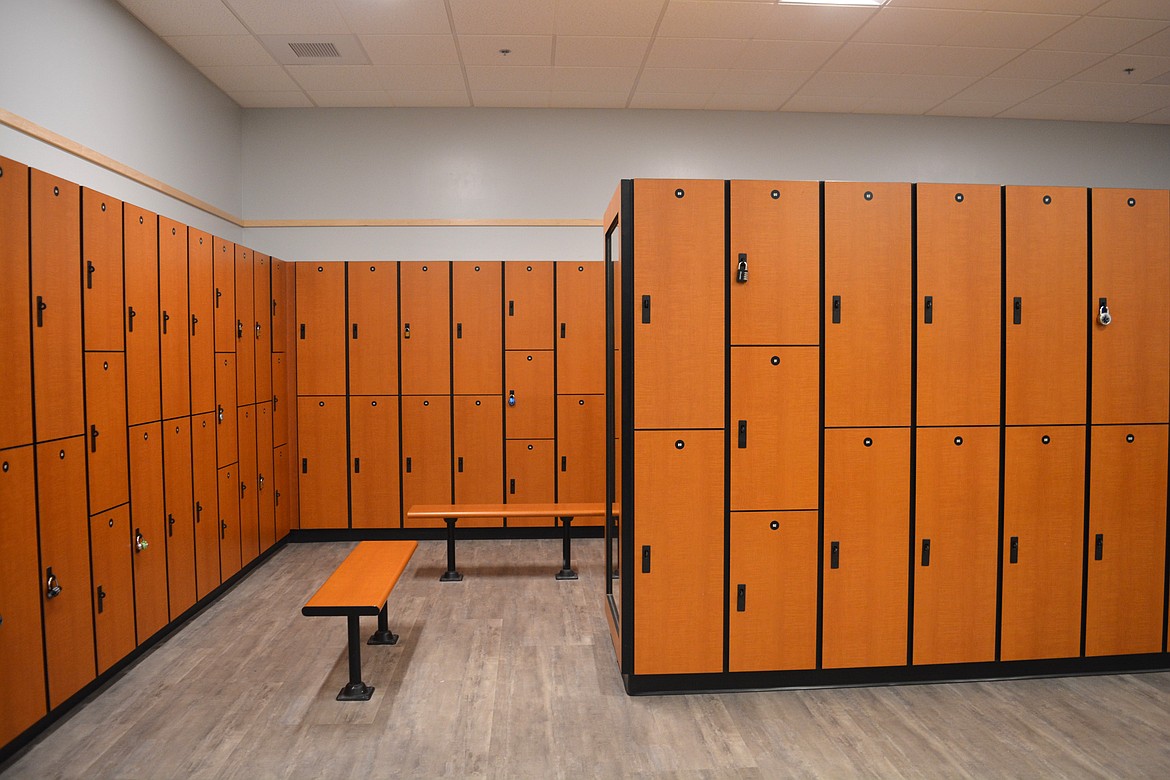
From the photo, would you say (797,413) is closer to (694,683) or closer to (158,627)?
(694,683)

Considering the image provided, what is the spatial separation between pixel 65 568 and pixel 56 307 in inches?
43.6

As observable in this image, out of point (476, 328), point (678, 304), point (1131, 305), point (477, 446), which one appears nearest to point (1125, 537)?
point (1131, 305)

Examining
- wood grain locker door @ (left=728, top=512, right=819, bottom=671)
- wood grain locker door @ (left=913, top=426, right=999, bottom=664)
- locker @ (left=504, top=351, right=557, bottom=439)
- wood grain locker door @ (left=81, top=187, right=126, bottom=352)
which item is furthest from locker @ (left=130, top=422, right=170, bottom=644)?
wood grain locker door @ (left=913, top=426, right=999, bottom=664)

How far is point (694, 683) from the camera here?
3.19 m

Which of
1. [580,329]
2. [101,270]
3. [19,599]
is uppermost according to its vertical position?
[101,270]

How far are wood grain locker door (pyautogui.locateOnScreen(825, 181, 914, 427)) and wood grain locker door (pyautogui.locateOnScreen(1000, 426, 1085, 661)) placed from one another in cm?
67

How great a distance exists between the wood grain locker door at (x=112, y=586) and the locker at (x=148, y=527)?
7 centimetres

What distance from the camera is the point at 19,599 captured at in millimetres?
2623

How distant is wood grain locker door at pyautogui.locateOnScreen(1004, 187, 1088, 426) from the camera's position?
3213mm

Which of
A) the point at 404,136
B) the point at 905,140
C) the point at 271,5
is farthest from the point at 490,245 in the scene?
Result: the point at 905,140

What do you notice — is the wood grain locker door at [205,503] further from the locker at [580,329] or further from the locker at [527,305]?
the locker at [580,329]

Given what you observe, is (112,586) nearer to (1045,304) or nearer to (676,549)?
(676,549)

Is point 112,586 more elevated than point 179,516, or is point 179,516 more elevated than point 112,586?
point 179,516

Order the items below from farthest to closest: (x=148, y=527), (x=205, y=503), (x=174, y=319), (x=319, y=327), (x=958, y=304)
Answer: (x=319, y=327) → (x=205, y=503) → (x=174, y=319) → (x=148, y=527) → (x=958, y=304)
